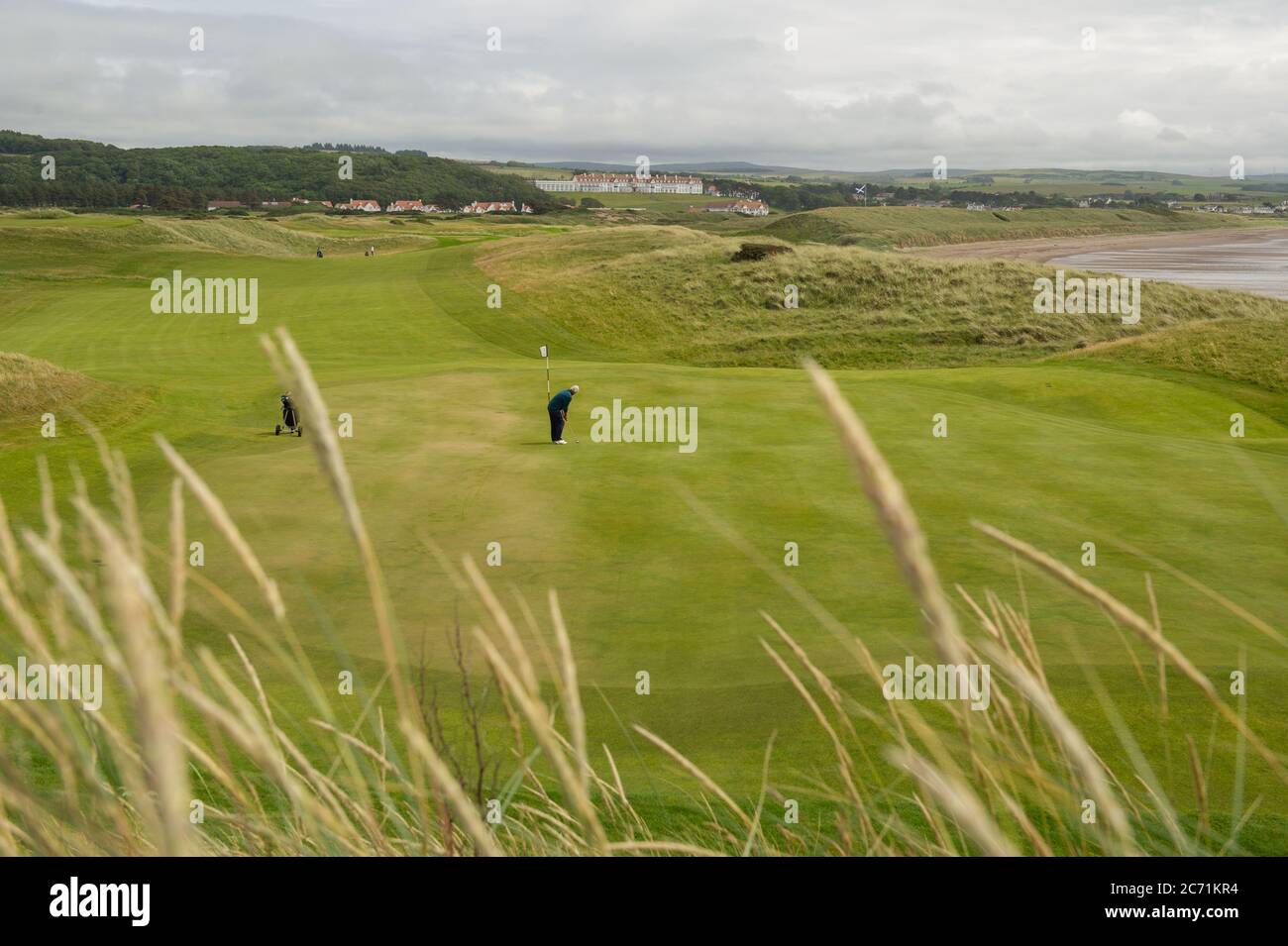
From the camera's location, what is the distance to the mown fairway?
735cm

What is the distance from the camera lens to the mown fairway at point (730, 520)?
7348mm

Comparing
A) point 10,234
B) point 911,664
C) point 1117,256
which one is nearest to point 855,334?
point 911,664

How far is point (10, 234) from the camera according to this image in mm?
64375

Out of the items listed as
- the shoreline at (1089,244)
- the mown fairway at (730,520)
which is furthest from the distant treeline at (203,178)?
the mown fairway at (730,520)

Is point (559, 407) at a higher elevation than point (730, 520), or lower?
higher

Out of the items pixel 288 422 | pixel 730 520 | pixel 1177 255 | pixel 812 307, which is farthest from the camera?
pixel 1177 255

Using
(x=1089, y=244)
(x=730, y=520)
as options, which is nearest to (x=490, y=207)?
(x=1089, y=244)

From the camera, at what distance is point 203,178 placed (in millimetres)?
152625

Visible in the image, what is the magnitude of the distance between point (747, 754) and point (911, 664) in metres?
1.31

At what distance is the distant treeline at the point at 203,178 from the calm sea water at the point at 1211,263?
349ft

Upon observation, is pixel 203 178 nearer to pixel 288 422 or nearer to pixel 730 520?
pixel 288 422

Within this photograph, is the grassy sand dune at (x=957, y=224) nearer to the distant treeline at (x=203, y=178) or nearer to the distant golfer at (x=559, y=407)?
the distant treeline at (x=203, y=178)

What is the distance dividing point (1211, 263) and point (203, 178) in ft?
449

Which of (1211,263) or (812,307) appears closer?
(812,307)
